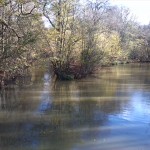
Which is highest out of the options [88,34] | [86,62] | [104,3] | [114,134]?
[104,3]

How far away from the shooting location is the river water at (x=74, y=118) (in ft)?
41.2

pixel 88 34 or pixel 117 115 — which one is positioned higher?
pixel 88 34

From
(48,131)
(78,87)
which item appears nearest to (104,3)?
(78,87)

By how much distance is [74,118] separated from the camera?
16594 mm

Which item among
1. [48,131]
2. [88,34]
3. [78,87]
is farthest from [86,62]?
[48,131]

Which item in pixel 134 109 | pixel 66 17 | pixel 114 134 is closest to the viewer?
pixel 114 134

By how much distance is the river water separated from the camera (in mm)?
12570

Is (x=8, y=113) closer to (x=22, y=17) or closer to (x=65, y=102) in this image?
(x=65, y=102)

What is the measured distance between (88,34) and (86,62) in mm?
2871

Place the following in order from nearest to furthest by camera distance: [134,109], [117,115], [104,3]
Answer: [117,115] < [134,109] < [104,3]

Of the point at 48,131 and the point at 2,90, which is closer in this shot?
the point at 48,131

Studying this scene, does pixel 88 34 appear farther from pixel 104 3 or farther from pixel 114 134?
pixel 114 134

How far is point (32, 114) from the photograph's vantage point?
17406mm

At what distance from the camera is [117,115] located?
56.5 feet
